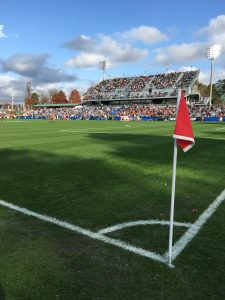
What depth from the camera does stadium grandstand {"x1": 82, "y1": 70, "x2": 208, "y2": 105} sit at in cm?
9056

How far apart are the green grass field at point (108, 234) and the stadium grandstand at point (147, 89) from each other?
78787mm

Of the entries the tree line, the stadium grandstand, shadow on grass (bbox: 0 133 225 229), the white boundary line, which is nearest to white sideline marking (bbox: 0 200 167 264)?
the white boundary line

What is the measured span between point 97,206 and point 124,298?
3.00m

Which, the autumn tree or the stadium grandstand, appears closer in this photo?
the stadium grandstand

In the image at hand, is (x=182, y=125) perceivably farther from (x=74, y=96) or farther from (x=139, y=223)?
(x=74, y=96)

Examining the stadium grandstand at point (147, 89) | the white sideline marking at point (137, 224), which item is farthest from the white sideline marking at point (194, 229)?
the stadium grandstand at point (147, 89)

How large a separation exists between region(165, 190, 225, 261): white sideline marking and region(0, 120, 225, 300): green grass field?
7 centimetres

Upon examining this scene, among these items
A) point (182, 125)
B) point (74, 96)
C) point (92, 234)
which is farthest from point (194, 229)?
point (74, 96)

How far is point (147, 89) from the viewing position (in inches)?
3794

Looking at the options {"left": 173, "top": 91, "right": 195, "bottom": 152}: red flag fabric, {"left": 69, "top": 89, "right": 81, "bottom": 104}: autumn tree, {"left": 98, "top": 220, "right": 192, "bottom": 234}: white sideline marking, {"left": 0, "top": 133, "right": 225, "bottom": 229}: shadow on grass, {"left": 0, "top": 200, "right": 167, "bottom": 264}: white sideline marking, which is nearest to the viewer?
{"left": 173, "top": 91, "right": 195, "bottom": 152}: red flag fabric

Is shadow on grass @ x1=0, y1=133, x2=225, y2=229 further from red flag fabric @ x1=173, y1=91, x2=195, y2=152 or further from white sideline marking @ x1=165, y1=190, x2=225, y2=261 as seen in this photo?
red flag fabric @ x1=173, y1=91, x2=195, y2=152

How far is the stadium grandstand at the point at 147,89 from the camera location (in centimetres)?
9056

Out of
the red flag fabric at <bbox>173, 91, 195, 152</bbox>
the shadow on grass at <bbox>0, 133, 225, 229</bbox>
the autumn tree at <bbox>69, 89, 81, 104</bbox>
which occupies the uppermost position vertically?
the autumn tree at <bbox>69, 89, 81, 104</bbox>

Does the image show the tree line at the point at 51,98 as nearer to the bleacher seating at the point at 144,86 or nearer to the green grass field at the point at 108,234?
the bleacher seating at the point at 144,86
